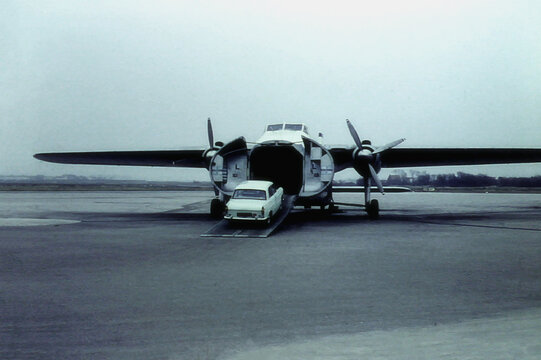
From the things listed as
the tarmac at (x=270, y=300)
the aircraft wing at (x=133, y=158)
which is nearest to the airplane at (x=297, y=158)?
the aircraft wing at (x=133, y=158)

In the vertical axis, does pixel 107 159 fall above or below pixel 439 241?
above

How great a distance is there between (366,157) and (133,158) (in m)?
15.0

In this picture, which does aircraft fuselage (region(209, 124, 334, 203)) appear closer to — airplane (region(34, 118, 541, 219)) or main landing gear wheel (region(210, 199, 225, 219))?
airplane (region(34, 118, 541, 219))

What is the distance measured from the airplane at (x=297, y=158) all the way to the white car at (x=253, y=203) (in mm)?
3565

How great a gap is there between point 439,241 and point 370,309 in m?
9.07

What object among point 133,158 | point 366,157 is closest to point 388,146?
point 366,157

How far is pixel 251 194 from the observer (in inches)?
810

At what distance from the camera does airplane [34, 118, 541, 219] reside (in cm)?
2491

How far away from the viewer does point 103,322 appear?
6.53 m

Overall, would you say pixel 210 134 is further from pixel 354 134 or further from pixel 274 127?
pixel 354 134

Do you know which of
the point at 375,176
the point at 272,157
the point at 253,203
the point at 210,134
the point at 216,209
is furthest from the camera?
the point at 210,134

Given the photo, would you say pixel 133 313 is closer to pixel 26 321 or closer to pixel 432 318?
pixel 26 321

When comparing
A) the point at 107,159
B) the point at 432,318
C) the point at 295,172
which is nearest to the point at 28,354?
the point at 432,318

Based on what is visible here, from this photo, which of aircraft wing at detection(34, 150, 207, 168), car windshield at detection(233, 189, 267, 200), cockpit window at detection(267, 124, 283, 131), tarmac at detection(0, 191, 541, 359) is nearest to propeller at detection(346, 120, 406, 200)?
cockpit window at detection(267, 124, 283, 131)
